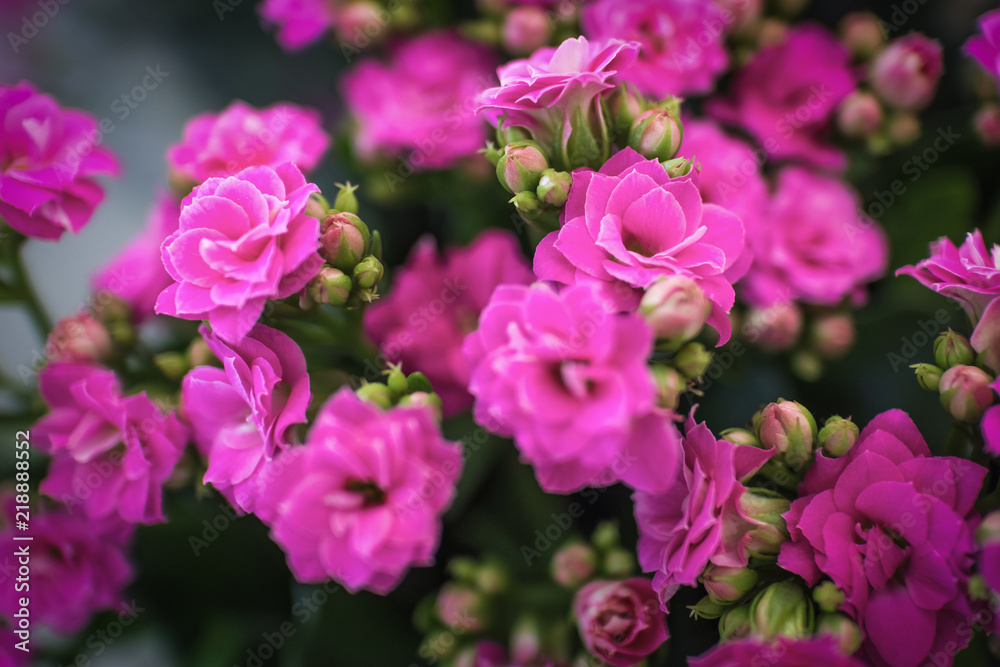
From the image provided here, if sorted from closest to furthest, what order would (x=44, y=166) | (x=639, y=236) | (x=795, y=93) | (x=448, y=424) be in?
(x=639, y=236)
(x=44, y=166)
(x=448, y=424)
(x=795, y=93)

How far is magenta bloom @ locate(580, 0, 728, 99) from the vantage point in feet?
2.34

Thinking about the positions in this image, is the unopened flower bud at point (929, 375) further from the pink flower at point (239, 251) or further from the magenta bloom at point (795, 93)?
the pink flower at point (239, 251)

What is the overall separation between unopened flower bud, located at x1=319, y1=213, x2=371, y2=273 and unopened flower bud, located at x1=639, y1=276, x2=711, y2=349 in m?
0.25

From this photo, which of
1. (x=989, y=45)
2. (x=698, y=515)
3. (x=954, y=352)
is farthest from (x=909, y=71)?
(x=698, y=515)

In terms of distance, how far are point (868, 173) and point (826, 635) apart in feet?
2.28

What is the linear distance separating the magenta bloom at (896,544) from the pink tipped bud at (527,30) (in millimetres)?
562

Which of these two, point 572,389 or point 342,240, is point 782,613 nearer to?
point 572,389

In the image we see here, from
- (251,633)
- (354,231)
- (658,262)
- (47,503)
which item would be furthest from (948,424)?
(47,503)

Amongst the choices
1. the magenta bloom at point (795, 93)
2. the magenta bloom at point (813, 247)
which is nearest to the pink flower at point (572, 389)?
the magenta bloom at point (813, 247)

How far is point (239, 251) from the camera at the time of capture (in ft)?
1.74

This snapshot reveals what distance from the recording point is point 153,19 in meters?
1.19

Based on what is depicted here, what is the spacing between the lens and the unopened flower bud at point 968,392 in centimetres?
54

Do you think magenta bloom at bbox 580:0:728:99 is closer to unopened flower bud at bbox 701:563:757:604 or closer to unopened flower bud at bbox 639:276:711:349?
unopened flower bud at bbox 639:276:711:349

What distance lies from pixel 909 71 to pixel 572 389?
26.2 inches
